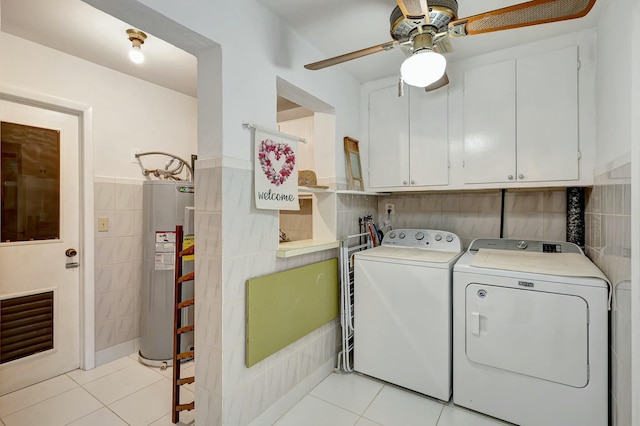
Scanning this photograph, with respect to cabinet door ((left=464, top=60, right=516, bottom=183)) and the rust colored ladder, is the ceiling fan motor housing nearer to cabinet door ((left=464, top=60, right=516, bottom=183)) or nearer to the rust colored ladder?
cabinet door ((left=464, top=60, right=516, bottom=183))

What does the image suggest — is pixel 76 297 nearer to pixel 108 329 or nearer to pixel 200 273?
pixel 108 329

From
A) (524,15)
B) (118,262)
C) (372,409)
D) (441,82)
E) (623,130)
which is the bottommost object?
(372,409)

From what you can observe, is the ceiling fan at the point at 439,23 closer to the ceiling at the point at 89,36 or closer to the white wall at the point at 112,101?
the ceiling at the point at 89,36

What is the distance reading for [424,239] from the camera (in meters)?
2.55

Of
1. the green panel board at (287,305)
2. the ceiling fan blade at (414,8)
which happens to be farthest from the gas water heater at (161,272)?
the ceiling fan blade at (414,8)

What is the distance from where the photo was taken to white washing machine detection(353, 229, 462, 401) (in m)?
1.96

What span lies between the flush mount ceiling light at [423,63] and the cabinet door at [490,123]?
3.39 ft

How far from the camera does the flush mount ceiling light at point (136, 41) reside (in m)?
1.98

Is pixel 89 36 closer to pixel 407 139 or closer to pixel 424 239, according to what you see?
pixel 407 139

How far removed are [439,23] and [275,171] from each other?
1136 mm

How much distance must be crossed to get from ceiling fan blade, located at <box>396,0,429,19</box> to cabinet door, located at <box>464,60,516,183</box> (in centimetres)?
131

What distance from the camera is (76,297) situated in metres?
2.43

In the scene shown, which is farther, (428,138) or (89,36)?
(428,138)

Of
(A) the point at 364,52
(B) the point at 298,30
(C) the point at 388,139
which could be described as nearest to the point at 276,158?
(A) the point at 364,52
